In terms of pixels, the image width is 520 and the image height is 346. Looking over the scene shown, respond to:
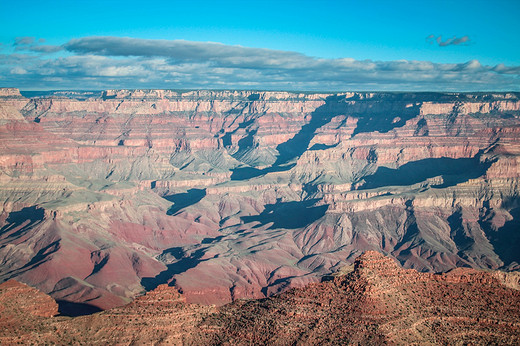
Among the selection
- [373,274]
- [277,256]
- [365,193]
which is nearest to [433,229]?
[365,193]

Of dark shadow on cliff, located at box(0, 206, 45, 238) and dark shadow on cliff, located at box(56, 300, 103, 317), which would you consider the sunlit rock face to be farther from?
dark shadow on cliff, located at box(56, 300, 103, 317)

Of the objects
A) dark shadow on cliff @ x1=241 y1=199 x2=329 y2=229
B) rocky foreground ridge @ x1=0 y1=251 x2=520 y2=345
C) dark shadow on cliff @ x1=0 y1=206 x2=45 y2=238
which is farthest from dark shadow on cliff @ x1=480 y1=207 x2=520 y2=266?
dark shadow on cliff @ x1=0 y1=206 x2=45 y2=238

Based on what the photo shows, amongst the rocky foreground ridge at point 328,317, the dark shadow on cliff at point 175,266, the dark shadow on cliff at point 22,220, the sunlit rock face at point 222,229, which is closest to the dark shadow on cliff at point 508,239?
the sunlit rock face at point 222,229

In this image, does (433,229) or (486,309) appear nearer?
(486,309)

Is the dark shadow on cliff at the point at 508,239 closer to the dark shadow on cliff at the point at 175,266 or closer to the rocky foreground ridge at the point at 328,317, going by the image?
the dark shadow on cliff at the point at 175,266

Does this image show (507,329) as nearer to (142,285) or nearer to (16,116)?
(142,285)

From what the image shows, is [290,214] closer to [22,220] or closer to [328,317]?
[22,220]
